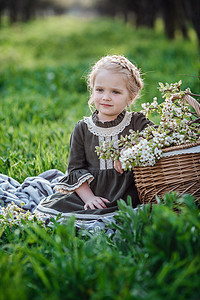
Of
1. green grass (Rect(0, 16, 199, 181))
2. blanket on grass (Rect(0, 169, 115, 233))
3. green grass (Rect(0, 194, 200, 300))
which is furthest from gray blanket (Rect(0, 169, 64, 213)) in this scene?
green grass (Rect(0, 194, 200, 300))

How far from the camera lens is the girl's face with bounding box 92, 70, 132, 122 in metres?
3.08

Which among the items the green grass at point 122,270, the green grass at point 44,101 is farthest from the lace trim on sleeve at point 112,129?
the green grass at point 122,270

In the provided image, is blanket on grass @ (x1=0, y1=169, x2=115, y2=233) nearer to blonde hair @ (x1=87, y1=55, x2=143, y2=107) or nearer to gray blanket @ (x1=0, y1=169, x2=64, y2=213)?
gray blanket @ (x1=0, y1=169, x2=64, y2=213)

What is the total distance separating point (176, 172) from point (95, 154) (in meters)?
0.76

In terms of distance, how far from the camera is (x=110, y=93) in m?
3.10

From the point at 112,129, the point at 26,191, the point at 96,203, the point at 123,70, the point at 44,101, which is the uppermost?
the point at 123,70

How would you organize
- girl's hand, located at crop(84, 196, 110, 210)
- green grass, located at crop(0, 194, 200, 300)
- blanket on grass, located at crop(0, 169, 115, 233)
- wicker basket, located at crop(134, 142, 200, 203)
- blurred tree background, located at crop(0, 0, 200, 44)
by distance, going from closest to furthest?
green grass, located at crop(0, 194, 200, 300)
wicker basket, located at crop(134, 142, 200, 203)
girl's hand, located at crop(84, 196, 110, 210)
blanket on grass, located at crop(0, 169, 115, 233)
blurred tree background, located at crop(0, 0, 200, 44)

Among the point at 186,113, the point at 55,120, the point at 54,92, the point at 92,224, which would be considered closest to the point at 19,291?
the point at 92,224

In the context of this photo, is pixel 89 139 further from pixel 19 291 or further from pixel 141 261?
pixel 19 291

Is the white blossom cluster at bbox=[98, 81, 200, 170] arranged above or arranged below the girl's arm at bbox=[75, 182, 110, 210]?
above

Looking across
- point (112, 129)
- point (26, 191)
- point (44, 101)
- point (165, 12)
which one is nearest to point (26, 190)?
point (26, 191)

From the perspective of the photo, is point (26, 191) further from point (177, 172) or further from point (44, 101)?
point (44, 101)

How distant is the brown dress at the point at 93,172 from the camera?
311 cm

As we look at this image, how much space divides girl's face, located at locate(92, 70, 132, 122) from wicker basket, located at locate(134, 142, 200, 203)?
1.97 ft
